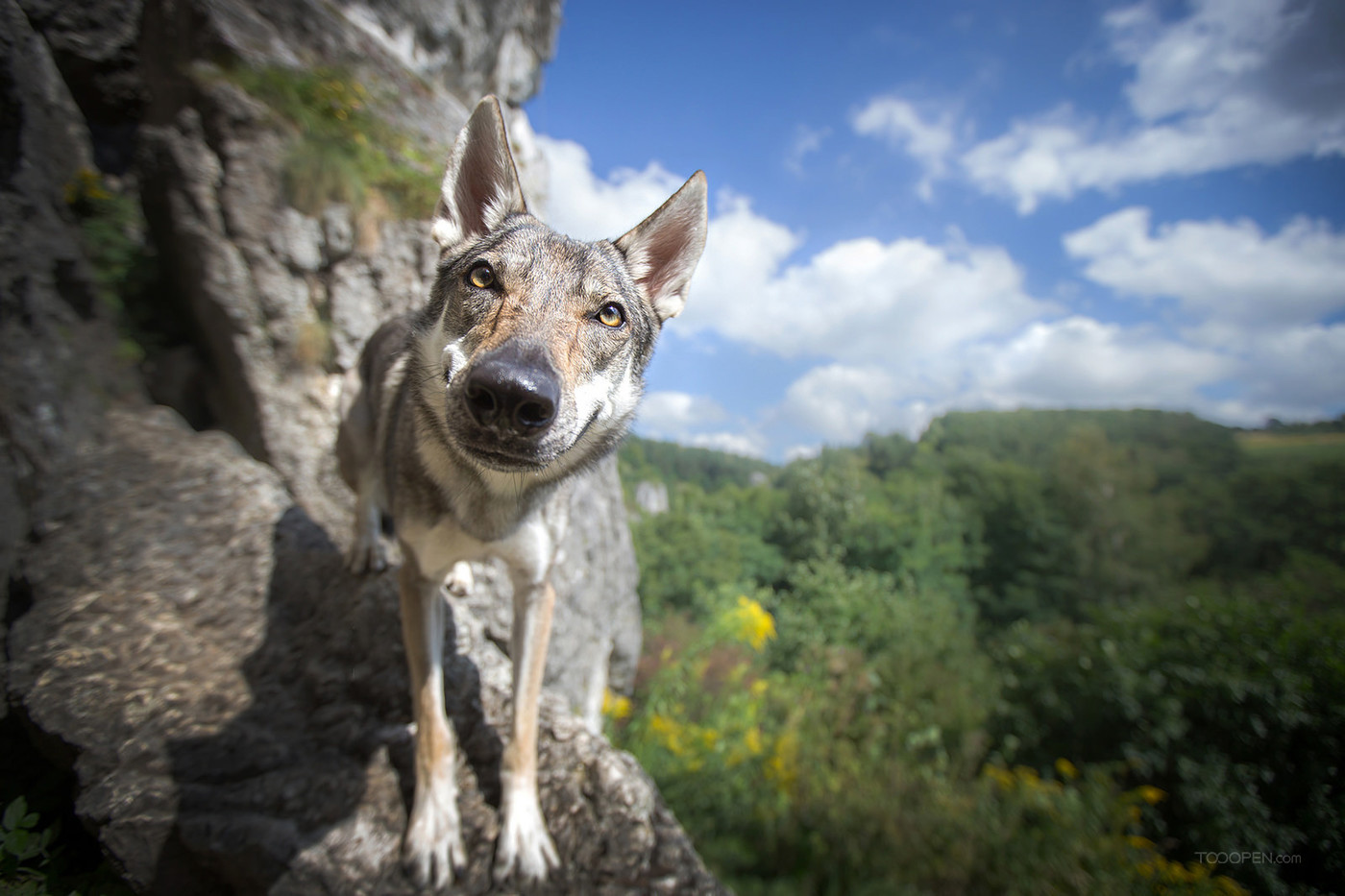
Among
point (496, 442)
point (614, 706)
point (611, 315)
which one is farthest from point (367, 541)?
point (614, 706)

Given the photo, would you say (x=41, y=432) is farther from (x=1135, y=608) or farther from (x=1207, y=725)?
(x=1135, y=608)

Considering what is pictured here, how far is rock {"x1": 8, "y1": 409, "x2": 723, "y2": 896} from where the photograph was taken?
208 centimetres

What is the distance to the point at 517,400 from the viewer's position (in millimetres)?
1603

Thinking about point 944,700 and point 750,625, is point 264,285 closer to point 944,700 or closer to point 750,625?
point 750,625

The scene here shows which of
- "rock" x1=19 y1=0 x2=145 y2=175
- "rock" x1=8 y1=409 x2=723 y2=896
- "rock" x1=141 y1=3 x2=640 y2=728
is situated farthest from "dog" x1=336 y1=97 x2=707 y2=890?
"rock" x1=19 y1=0 x2=145 y2=175

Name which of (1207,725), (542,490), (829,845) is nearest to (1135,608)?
(1207,725)

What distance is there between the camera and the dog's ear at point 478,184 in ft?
7.98

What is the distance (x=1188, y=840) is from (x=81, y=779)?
43.4ft

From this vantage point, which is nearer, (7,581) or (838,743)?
(7,581)

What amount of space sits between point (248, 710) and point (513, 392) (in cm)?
252

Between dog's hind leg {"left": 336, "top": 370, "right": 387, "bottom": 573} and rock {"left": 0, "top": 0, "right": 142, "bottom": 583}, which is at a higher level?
rock {"left": 0, "top": 0, "right": 142, "bottom": 583}

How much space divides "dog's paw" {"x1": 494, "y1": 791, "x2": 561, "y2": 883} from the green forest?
1.93 metres

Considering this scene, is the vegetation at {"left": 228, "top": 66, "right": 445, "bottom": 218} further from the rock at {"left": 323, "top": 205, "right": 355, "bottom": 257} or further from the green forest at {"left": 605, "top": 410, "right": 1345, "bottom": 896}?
the green forest at {"left": 605, "top": 410, "right": 1345, "bottom": 896}

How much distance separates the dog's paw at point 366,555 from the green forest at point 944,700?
1958 millimetres
